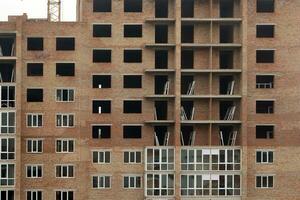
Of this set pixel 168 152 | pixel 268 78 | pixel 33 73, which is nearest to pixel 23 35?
pixel 33 73

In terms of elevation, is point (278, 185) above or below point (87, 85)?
below

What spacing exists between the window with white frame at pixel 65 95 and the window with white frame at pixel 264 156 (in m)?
19.3

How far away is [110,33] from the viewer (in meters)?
65.2

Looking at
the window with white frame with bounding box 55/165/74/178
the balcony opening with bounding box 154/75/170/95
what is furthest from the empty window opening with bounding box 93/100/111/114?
the window with white frame with bounding box 55/165/74/178

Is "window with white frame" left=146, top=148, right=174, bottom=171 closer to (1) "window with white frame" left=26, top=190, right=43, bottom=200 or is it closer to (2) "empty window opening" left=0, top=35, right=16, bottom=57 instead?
(1) "window with white frame" left=26, top=190, right=43, bottom=200

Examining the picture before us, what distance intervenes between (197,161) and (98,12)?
1777 centimetres

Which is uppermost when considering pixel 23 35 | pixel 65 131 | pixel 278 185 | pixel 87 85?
pixel 23 35

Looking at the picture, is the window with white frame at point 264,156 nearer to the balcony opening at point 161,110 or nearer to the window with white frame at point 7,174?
the balcony opening at point 161,110

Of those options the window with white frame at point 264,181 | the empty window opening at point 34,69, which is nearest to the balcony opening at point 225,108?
the window with white frame at point 264,181

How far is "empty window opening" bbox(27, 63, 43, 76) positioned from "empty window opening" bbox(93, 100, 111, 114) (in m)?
6.23

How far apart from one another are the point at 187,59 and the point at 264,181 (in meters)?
14.4

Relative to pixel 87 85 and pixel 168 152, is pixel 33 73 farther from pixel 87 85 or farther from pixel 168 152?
pixel 168 152

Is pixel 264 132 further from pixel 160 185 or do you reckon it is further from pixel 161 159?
pixel 160 185

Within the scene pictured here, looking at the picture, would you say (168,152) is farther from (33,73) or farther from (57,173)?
(33,73)
